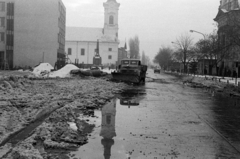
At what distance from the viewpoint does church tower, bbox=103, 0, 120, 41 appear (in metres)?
93.8

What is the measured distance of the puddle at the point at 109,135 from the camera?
222 inches

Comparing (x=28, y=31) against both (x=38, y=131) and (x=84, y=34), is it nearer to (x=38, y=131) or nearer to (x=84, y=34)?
(x=84, y=34)

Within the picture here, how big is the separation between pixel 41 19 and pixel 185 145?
60.8 meters

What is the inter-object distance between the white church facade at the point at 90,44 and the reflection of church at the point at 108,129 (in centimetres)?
9112

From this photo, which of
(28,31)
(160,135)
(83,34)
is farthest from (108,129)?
(83,34)

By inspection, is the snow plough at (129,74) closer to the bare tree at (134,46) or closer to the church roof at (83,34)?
the church roof at (83,34)

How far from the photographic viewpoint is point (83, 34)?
112 meters

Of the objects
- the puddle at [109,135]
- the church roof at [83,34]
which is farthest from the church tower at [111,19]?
the puddle at [109,135]

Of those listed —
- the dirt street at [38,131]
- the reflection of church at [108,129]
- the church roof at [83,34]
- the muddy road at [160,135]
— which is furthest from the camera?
the church roof at [83,34]

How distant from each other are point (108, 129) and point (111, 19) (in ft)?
302

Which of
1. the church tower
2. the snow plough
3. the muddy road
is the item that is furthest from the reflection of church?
the church tower

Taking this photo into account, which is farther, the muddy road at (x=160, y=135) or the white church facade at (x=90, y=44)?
the white church facade at (x=90, y=44)

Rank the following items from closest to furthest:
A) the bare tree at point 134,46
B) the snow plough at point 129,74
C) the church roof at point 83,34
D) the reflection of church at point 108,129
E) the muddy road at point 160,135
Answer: the muddy road at point 160,135 → the reflection of church at point 108,129 → the snow plough at point 129,74 → the church roof at point 83,34 → the bare tree at point 134,46

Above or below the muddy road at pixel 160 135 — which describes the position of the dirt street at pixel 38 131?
above
